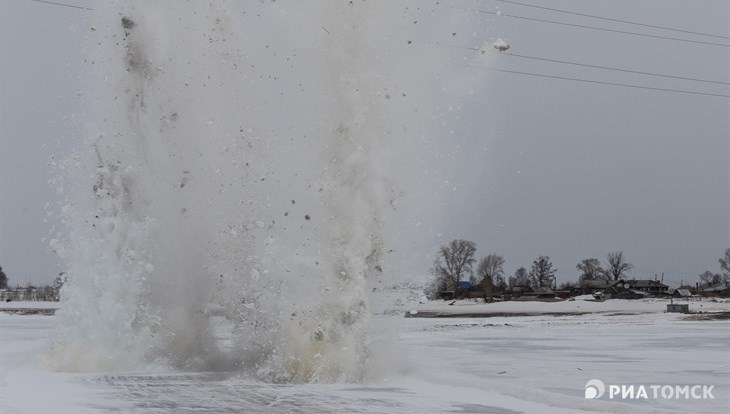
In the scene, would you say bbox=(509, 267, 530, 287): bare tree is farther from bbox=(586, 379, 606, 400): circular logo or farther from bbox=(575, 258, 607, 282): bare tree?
bbox=(586, 379, 606, 400): circular logo

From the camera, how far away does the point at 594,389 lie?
14234 mm

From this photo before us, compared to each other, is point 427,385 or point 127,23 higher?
point 127,23

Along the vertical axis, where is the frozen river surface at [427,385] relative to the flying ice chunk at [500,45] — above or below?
below

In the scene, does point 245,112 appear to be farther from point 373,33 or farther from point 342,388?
point 342,388

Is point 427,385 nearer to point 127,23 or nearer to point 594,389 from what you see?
point 594,389

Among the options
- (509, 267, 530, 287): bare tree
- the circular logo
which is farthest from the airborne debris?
(509, 267, 530, 287): bare tree

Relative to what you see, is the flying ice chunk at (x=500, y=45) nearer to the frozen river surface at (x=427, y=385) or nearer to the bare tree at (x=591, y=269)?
the frozen river surface at (x=427, y=385)

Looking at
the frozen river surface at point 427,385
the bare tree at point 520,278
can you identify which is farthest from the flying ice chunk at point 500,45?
the bare tree at point 520,278

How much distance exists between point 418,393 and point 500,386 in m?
1.39

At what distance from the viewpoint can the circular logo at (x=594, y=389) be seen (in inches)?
531

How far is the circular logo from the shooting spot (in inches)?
531

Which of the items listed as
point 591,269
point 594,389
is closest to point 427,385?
point 594,389

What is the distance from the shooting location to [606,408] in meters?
12.3

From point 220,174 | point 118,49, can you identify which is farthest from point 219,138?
point 118,49
